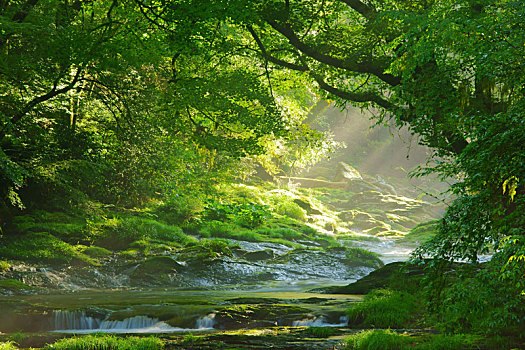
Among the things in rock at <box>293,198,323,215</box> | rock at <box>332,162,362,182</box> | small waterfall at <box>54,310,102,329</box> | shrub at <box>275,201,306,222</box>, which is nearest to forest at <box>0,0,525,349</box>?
small waterfall at <box>54,310,102,329</box>

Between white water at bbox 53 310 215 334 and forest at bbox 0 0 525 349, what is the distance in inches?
1.5

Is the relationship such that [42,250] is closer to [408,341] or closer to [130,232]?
[130,232]

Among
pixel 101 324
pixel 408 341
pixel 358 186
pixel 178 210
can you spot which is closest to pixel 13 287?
pixel 101 324

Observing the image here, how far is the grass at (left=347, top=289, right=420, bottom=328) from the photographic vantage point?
356 inches

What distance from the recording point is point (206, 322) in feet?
31.3

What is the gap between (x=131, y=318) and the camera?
31.5 feet

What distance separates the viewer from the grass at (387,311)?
905cm

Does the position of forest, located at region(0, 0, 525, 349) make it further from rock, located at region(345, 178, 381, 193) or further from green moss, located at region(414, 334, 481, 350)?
rock, located at region(345, 178, 381, 193)

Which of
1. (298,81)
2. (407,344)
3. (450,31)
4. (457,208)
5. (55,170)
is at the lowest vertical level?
(407,344)

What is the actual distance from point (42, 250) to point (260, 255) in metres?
8.21

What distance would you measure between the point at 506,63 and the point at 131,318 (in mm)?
8402

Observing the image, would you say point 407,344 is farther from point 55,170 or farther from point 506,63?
point 55,170

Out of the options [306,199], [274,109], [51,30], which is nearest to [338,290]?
[274,109]

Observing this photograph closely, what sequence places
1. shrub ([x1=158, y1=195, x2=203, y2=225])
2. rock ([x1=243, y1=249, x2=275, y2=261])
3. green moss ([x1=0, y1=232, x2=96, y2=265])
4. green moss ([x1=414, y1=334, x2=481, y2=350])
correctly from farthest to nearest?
1. shrub ([x1=158, y1=195, x2=203, y2=225])
2. rock ([x1=243, y1=249, x2=275, y2=261])
3. green moss ([x1=0, y1=232, x2=96, y2=265])
4. green moss ([x1=414, y1=334, x2=481, y2=350])
